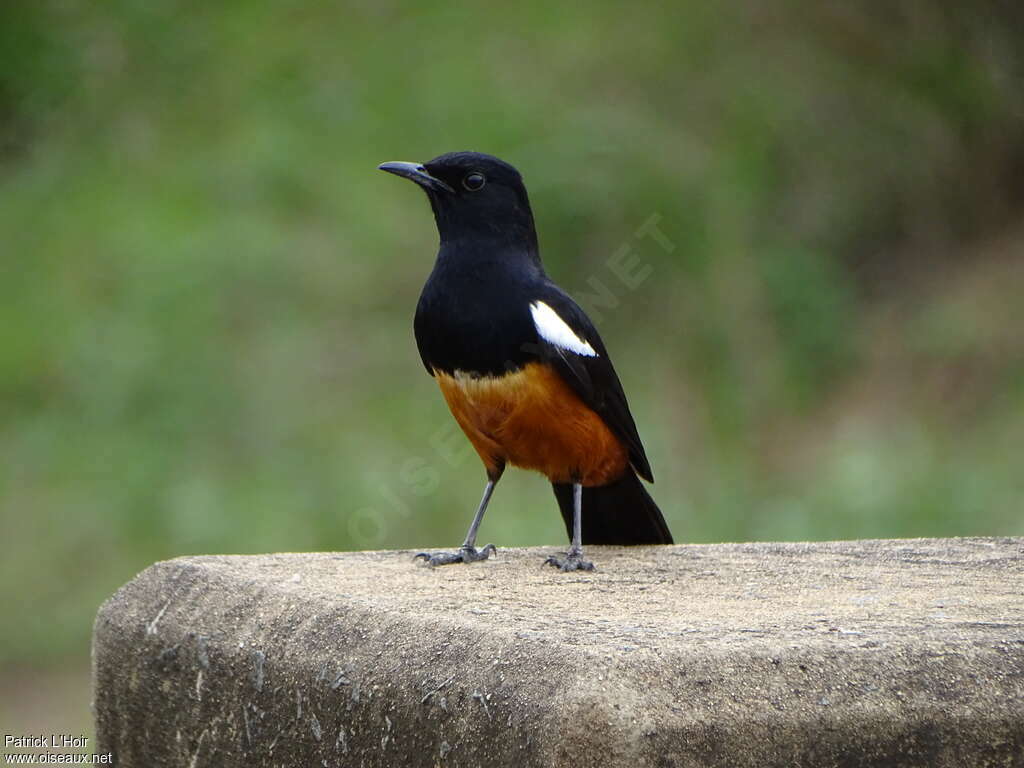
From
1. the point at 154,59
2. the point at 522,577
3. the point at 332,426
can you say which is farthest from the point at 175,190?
the point at 522,577

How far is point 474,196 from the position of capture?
3975mm

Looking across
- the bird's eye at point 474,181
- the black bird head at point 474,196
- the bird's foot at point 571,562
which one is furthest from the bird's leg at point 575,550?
the bird's eye at point 474,181

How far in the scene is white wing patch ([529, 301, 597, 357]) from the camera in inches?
146

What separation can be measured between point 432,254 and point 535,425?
6.65 meters

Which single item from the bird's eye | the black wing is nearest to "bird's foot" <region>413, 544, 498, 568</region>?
the black wing

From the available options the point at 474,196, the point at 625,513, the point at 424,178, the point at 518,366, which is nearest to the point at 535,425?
the point at 518,366

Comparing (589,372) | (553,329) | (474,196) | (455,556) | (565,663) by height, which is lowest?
(455,556)

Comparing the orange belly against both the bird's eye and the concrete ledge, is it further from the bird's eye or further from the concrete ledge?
the bird's eye

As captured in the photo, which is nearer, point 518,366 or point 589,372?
point 518,366

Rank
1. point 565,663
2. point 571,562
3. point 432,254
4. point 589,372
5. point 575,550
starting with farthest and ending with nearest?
point 432,254 → point 589,372 → point 575,550 → point 571,562 → point 565,663

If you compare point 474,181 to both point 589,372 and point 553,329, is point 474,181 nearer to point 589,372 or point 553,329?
point 553,329

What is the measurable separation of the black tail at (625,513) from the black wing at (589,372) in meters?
0.09

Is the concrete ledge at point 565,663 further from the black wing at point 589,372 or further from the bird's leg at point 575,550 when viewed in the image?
the black wing at point 589,372

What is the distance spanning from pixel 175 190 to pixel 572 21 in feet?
12.7
